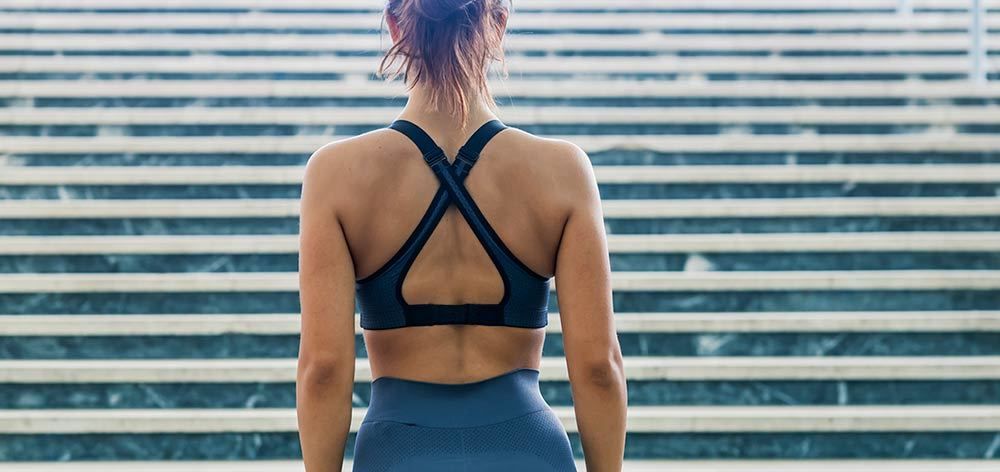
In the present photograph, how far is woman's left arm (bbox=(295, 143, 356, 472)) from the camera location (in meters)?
1.68

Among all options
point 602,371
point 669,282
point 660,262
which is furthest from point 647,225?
point 602,371

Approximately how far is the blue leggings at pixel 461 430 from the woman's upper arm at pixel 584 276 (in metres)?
0.11

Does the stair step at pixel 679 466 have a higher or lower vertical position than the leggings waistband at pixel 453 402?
lower

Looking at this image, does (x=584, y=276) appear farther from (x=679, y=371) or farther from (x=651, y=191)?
(x=651, y=191)

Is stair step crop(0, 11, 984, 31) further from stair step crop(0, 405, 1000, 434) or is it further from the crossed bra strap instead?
the crossed bra strap

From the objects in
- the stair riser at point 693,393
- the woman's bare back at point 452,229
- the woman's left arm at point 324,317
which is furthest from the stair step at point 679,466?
the woman's bare back at point 452,229

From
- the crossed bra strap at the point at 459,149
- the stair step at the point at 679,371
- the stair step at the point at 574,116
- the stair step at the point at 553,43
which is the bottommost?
the stair step at the point at 679,371

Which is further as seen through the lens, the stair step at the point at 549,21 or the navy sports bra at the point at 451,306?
the stair step at the point at 549,21

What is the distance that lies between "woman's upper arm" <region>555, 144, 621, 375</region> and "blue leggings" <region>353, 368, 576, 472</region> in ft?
0.36

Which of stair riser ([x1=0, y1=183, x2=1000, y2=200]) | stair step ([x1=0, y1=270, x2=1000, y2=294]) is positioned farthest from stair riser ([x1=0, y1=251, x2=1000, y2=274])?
stair riser ([x1=0, y1=183, x2=1000, y2=200])

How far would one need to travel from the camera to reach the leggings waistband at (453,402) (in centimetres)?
169

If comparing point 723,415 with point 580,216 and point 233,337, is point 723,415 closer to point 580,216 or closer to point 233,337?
point 233,337

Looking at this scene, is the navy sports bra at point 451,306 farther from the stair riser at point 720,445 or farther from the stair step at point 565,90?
the stair step at point 565,90

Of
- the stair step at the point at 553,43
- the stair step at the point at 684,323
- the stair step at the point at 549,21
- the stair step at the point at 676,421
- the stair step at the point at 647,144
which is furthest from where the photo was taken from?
the stair step at the point at 549,21
